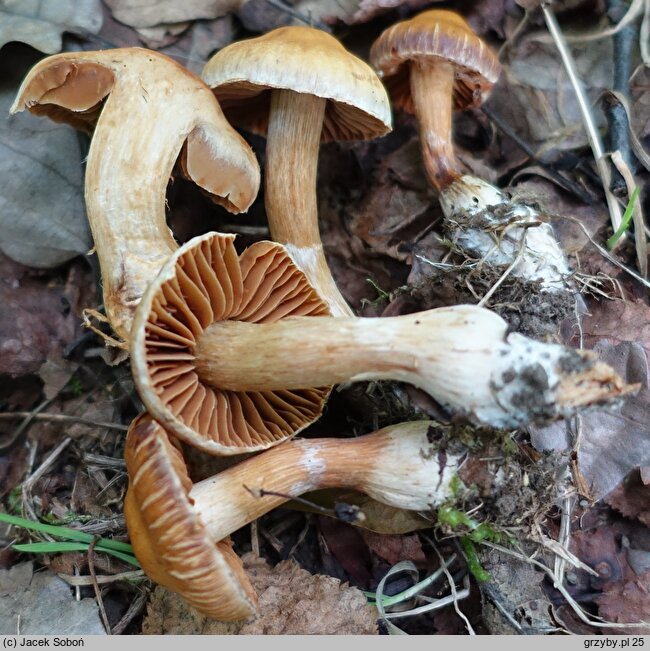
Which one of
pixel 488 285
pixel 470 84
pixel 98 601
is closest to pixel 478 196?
pixel 488 285

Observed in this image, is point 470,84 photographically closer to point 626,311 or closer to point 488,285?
point 488,285

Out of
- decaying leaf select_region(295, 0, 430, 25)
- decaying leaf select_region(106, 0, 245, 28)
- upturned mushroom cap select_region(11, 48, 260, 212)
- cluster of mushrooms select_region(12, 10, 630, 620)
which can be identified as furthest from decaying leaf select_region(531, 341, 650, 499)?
decaying leaf select_region(106, 0, 245, 28)

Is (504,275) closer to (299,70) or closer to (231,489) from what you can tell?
(299,70)

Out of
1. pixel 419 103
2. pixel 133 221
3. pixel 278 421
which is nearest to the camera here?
pixel 133 221

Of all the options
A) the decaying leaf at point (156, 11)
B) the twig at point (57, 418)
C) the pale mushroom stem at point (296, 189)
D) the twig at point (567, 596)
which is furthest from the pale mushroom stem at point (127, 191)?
the twig at point (567, 596)

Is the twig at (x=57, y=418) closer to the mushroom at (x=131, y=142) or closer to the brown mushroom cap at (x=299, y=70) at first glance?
the mushroom at (x=131, y=142)

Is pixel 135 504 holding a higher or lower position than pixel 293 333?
lower

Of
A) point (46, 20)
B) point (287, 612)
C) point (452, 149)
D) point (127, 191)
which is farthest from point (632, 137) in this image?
point (46, 20)

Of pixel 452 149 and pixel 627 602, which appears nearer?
pixel 627 602
